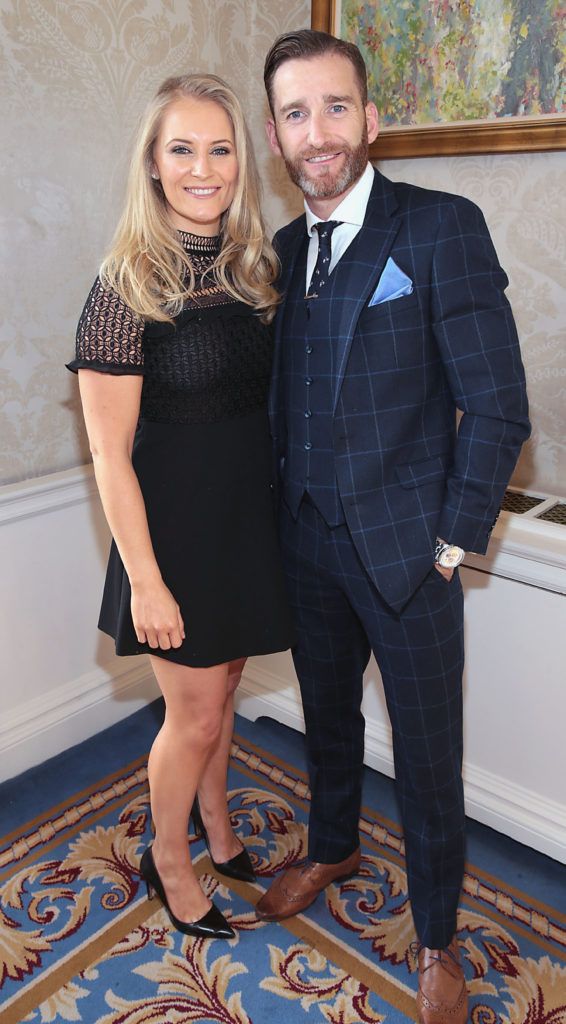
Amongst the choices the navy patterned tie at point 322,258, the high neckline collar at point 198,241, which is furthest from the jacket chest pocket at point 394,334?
the high neckline collar at point 198,241

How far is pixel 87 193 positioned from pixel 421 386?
4.04ft

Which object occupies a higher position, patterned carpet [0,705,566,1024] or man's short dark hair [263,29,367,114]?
man's short dark hair [263,29,367,114]

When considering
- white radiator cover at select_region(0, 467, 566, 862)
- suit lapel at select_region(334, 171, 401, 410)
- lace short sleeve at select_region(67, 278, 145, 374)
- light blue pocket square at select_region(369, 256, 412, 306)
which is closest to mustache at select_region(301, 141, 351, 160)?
suit lapel at select_region(334, 171, 401, 410)

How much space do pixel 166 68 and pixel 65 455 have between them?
1118 millimetres

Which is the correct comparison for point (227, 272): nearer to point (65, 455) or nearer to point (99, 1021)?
point (65, 455)

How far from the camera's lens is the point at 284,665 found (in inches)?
102

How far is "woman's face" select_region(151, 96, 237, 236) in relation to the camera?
1.52 metres

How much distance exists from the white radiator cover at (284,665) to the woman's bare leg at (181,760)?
2.25 feet

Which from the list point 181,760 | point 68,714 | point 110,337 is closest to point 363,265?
point 110,337

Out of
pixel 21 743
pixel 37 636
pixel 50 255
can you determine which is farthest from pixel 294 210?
pixel 21 743

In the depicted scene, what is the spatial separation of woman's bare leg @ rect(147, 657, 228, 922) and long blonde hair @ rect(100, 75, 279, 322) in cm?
72

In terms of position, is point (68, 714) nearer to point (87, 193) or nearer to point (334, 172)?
point (87, 193)

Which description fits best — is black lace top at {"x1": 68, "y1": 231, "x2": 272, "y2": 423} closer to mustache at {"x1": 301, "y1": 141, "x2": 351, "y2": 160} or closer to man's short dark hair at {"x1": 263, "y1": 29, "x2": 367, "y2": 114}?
mustache at {"x1": 301, "y1": 141, "x2": 351, "y2": 160}

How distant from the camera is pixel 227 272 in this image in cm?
164
